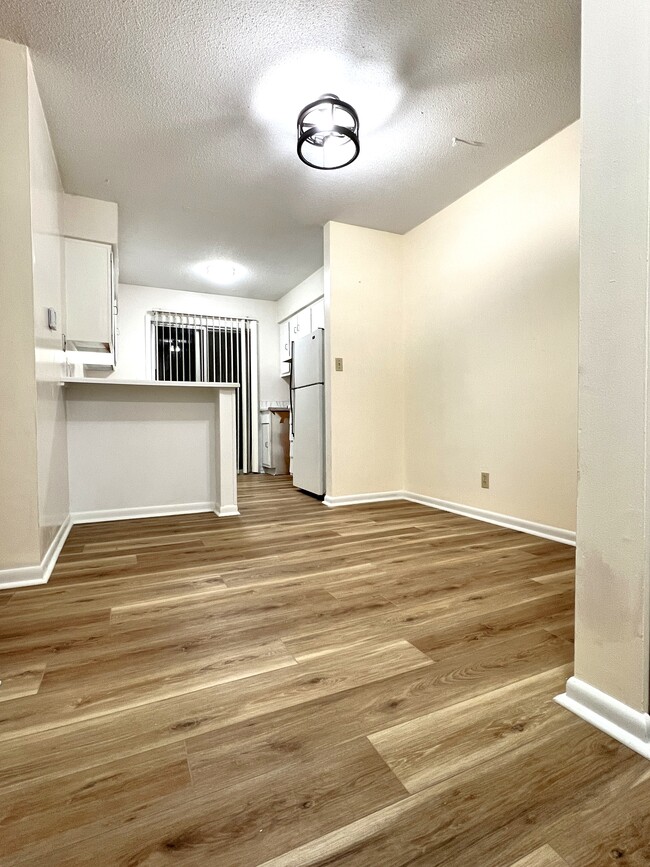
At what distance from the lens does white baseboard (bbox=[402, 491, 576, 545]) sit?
2.40m

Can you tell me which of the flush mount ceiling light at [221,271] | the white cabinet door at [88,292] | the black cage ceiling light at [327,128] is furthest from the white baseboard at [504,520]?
the flush mount ceiling light at [221,271]

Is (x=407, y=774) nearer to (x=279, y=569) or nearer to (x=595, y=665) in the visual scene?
(x=595, y=665)

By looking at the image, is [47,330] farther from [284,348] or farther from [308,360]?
[284,348]

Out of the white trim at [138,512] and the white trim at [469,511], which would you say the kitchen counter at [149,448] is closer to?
the white trim at [138,512]

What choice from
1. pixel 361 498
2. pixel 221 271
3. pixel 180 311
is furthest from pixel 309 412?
pixel 180 311

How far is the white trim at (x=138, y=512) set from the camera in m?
2.99

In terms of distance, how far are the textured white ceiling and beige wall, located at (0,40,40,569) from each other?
312 millimetres

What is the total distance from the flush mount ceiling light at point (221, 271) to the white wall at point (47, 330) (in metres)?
1.90

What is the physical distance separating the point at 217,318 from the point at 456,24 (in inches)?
178

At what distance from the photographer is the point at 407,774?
2.67 ft

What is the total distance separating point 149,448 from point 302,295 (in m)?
3.00

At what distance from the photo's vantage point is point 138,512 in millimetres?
3119

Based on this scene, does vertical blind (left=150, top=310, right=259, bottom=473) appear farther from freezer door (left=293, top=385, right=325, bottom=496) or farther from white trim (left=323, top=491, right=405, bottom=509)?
white trim (left=323, top=491, right=405, bottom=509)

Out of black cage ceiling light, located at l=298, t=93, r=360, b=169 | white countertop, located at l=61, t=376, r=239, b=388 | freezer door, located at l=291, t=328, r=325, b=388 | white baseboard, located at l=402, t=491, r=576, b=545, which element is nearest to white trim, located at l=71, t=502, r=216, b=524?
white countertop, located at l=61, t=376, r=239, b=388
